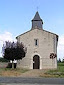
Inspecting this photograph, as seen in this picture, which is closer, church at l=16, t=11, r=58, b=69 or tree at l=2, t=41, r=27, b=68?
tree at l=2, t=41, r=27, b=68

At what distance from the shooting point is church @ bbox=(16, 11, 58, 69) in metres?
42.2

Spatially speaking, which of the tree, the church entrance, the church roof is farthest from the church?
the church roof

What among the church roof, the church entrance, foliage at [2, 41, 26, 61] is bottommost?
the church entrance

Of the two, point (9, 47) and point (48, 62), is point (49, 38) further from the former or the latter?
point (9, 47)

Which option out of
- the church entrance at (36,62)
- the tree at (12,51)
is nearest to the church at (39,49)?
the church entrance at (36,62)

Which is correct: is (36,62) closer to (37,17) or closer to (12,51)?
(12,51)

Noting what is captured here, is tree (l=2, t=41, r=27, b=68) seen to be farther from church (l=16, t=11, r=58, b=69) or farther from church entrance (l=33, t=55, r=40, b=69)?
church entrance (l=33, t=55, r=40, b=69)

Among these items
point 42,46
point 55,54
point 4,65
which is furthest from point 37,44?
point 4,65

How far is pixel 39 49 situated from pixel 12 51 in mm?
6133

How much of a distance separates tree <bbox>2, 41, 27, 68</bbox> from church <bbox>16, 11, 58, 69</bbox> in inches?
117

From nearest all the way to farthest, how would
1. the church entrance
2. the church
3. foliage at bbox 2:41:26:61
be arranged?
foliage at bbox 2:41:26:61, the church, the church entrance

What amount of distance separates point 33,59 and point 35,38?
404 centimetres

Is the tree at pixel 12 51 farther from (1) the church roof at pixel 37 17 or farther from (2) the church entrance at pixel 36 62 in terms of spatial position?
(1) the church roof at pixel 37 17

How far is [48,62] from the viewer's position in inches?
1655
